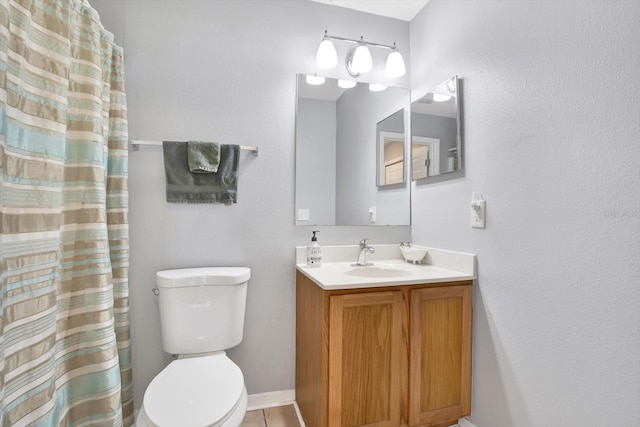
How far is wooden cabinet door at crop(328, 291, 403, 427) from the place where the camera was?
132 centimetres

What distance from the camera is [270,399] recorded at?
1799 millimetres

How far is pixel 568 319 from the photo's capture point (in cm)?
108

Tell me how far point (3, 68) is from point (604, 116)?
5.67ft

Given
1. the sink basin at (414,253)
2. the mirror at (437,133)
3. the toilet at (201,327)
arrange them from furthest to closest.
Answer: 1. the sink basin at (414,253)
2. the mirror at (437,133)
3. the toilet at (201,327)

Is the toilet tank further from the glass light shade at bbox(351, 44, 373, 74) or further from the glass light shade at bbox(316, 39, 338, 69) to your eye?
the glass light shade at bbox(351, 44, 373, 74)

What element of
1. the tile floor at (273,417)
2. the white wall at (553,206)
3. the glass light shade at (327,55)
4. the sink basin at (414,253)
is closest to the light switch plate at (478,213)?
the white wall at (553,206)

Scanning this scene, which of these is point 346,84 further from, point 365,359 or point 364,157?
point 365,359

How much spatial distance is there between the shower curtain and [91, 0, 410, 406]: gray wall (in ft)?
0.72

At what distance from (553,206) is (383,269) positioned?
2.89ft

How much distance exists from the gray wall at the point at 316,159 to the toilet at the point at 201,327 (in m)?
0.55

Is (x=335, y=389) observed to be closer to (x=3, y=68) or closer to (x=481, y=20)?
(x=3, y=68)

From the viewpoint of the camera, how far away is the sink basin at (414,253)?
A: 185 centimetres

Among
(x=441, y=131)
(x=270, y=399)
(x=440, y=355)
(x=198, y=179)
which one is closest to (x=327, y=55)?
(x=441, y=131)

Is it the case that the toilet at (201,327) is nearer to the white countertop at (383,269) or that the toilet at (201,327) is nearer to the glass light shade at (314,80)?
the white countertop at (383,269)
